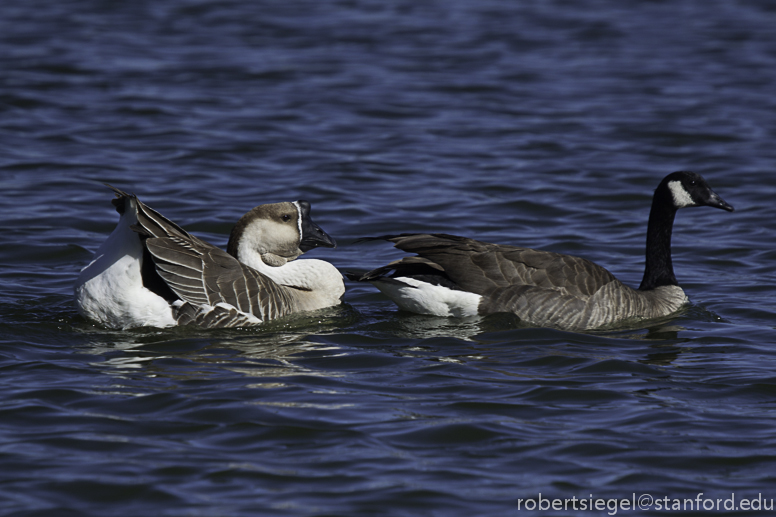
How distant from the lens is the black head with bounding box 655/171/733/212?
979 centimetres

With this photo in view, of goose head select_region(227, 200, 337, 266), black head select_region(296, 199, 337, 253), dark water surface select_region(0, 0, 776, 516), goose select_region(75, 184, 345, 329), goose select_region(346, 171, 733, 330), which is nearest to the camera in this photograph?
dark water surface select_region(0, 0, 776, 516)

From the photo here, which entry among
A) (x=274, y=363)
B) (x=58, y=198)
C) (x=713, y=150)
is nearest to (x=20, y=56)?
(x=58, y=198)

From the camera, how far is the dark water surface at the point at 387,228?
5.82 meters

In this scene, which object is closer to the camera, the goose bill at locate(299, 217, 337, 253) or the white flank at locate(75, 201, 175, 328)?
the white flank at locate(75, 201, 175, 328)

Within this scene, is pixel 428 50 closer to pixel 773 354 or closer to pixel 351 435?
pixel 773 354

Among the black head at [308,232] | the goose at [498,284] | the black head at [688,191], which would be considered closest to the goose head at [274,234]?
the black head at [308,232]

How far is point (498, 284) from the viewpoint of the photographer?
28.9ft

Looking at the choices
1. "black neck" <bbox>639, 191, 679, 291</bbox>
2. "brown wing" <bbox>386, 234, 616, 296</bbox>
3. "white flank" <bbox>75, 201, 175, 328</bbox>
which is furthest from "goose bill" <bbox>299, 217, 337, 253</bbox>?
"black neck" <bbox>639, 191, 679, 291</bbox>

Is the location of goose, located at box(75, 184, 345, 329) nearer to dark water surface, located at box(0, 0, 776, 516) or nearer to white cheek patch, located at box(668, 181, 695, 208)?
dark water surface, located at box(0, 0, 776, 516)

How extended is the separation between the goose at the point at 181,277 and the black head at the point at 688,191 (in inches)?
146

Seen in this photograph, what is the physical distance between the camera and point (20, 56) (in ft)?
65.5

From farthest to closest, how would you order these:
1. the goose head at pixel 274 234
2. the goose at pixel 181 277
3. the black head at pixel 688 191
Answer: the black head at pixel 688 191, the goose head at pixel 274 234, the goose at pixel 181 277

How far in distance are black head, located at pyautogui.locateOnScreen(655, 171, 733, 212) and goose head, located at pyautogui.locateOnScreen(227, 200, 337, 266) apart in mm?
3453

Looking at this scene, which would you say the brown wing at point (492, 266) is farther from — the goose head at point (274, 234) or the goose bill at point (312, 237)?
the goose head at point (274, 234)
